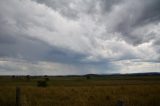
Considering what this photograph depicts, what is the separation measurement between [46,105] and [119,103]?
1023 cm

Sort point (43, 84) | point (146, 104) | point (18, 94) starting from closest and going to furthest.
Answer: point (18, 94) → point (146, 104) → point (43, 84)

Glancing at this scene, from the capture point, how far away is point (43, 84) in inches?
2136

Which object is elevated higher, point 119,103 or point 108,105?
point 119,103

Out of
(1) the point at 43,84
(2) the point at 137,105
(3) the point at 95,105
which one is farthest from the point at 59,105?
(1) the point at 43,84

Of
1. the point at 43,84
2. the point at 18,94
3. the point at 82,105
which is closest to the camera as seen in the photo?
the point at 18,94

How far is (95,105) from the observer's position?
16938 millimetres

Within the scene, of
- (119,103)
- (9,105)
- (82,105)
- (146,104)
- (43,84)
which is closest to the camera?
(119,103)

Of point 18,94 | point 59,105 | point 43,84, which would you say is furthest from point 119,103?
point 43,84

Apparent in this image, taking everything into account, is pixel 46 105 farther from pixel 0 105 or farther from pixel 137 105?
pixel 137 105

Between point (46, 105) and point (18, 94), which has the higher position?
point (18, 94)

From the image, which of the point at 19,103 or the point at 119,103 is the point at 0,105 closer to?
the point at 19,103

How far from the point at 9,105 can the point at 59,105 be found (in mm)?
3149

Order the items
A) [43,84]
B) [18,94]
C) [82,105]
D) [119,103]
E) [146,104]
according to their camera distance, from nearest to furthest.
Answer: [119,103] → [18,94] → [82,105] → [146,104] → [43,84]

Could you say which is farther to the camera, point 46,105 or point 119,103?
point 46,105
